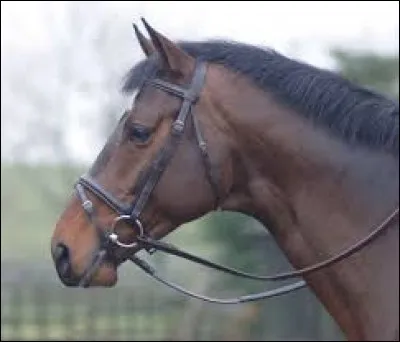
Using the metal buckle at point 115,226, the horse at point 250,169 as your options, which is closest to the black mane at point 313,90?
the horse at point 250,169

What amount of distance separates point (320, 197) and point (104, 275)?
84 cm

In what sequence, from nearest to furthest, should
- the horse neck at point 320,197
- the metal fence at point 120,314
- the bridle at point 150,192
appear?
the horse neck at point 320,197 → the bridle at point 150,192 → the metal fence at point 120,314

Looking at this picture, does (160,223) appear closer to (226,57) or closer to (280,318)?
(226,57)

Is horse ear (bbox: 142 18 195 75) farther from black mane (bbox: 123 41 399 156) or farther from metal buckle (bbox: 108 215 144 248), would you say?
→ metal buckle (bbox: 108 215 144 248)

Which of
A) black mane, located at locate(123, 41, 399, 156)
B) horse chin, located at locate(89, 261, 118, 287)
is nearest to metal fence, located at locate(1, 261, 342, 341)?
horse chin, located at locate(89, 261, 118, 287)

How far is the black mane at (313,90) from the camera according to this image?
3.75 meters

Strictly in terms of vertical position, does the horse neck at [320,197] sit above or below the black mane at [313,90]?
below

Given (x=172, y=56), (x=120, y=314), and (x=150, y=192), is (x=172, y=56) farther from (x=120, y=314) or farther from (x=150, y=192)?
(x=120, y=314)

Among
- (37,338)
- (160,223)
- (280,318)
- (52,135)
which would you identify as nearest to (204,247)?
(280,318)

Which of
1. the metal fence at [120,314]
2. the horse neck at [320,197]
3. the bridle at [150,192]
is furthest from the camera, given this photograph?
the metal fence at [120,314]

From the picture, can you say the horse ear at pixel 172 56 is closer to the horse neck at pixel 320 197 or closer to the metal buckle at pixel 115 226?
the horse neck at pixel 320 197

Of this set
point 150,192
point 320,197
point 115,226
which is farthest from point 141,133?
point 320,197

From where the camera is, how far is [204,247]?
11367 millimetres

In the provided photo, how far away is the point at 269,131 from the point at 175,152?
336 millimetres
